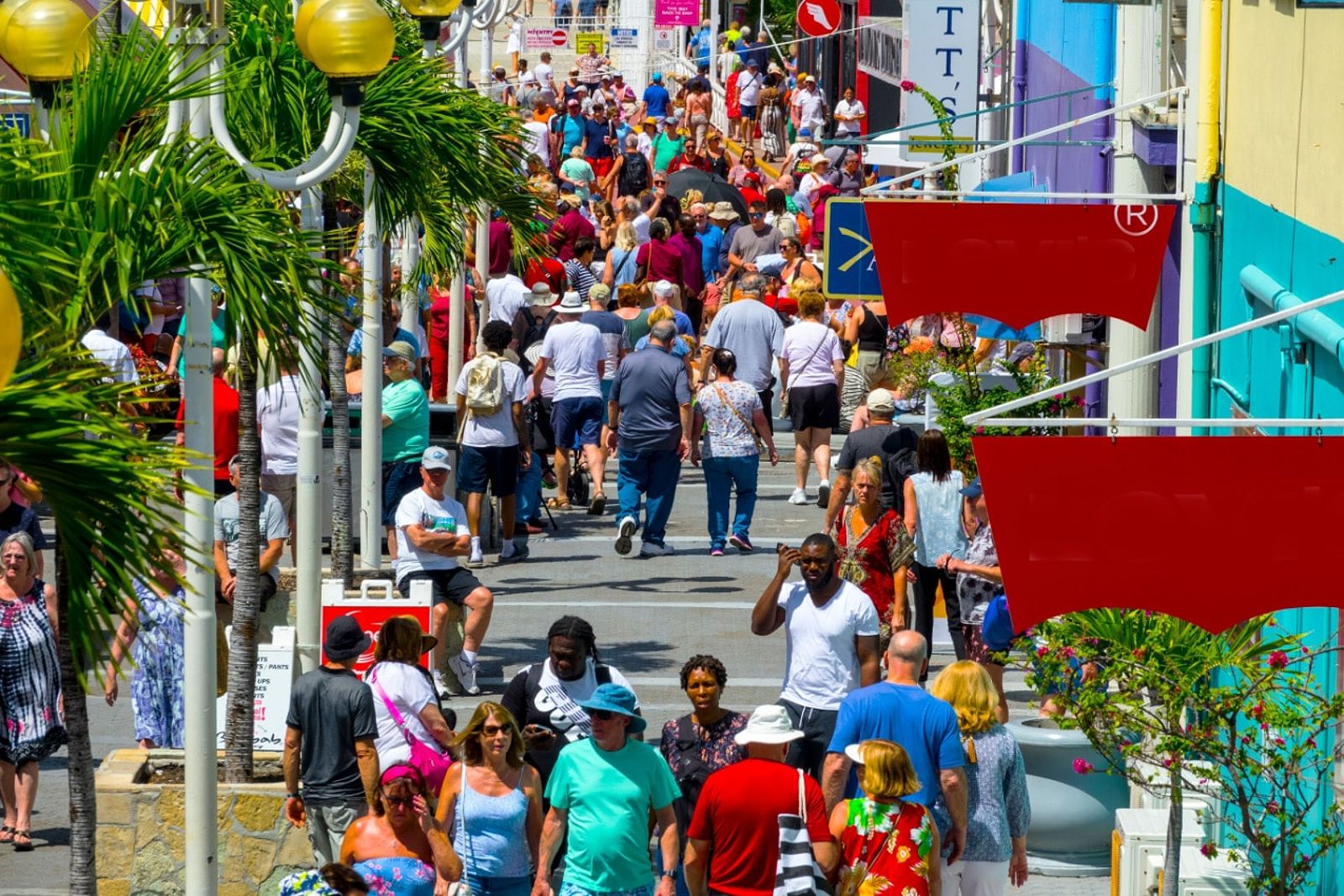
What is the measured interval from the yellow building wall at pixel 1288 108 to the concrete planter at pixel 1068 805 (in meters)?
2.82

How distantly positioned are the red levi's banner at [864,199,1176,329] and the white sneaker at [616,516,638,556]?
20.8 ft

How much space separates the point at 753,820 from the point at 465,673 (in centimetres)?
503

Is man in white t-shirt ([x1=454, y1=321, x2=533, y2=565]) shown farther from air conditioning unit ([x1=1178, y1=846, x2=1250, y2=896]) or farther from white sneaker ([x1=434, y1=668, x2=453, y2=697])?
air conditioning unit ([x1=1178, y1=846, x2=1250, y2=896])

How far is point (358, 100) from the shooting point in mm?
8586

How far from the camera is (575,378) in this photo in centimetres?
1802

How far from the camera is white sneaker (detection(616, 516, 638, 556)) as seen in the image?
17188 millimetres

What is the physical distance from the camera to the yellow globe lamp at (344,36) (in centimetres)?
837

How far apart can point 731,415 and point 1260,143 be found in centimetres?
719

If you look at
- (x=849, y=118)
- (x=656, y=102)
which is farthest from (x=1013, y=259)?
(x=656, y=102)

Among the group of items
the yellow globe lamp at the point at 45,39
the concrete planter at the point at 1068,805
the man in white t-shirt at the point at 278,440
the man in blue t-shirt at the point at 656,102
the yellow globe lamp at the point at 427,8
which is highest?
the man in blue t-shirt at the point at 656,102

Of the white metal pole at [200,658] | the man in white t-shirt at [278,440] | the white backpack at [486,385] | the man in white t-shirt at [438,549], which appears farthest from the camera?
the white backpack at [486,385]

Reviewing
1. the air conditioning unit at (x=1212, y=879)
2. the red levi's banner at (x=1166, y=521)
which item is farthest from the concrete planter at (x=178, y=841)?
the red levi's banner at (x=1166, y=521)

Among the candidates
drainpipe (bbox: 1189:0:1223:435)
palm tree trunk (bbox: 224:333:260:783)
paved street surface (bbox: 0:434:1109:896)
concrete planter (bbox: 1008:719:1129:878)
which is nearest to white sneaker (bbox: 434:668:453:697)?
paved street surface (bbox: 0:434:1109:896)

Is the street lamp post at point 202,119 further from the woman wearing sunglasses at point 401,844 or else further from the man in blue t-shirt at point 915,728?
the man in blue t-shirt at point 915,728
